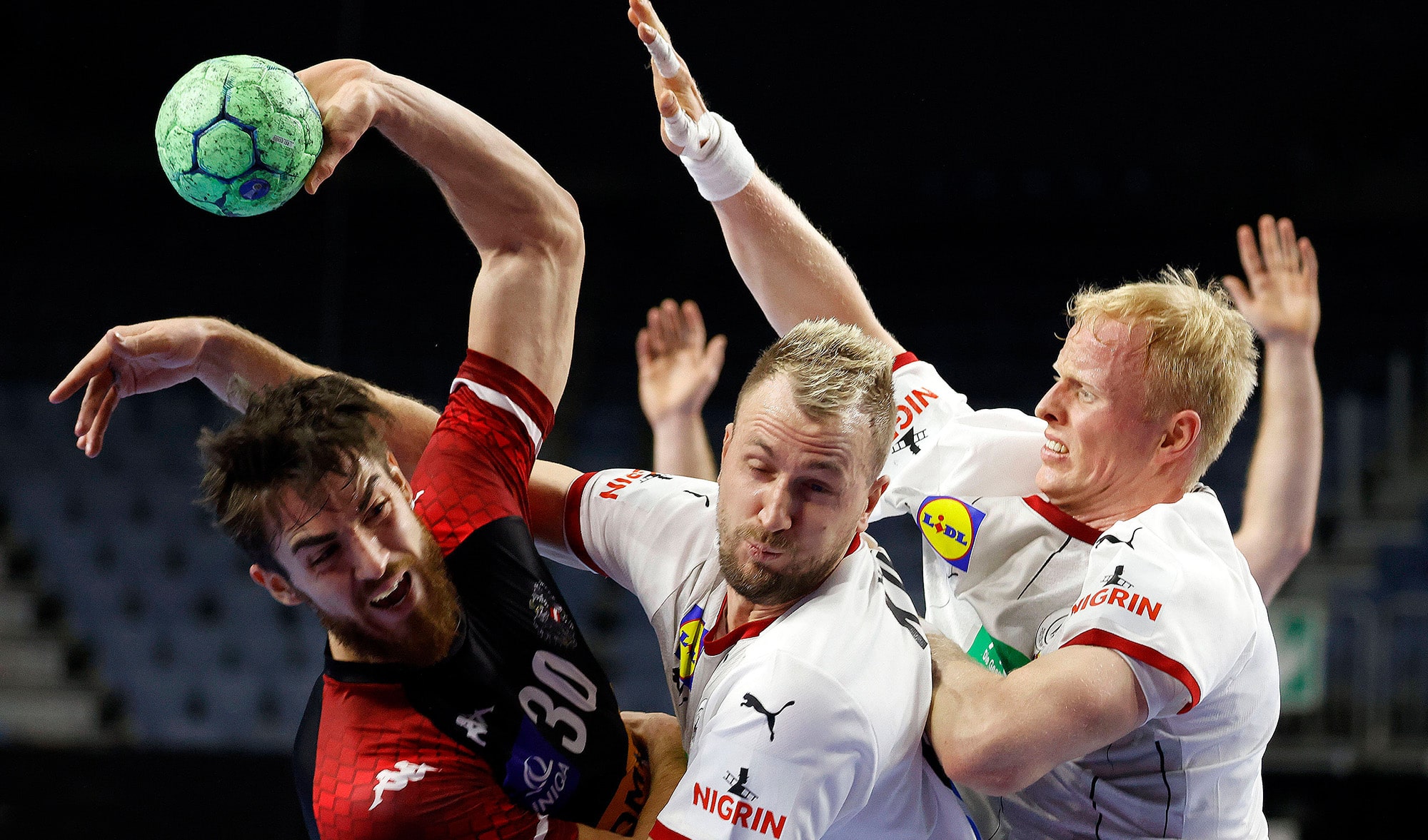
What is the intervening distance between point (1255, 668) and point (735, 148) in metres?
1.60

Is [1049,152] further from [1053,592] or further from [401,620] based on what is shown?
[401,620]

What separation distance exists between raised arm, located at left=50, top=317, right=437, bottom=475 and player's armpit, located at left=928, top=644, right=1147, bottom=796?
4.64 feet

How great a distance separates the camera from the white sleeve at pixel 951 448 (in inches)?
105

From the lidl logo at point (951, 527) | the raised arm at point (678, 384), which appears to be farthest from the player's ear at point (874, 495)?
the raised arm at point (678, 384)

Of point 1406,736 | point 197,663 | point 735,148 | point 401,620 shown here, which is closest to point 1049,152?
point 1406,736

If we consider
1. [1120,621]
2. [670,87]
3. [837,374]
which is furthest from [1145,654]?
[670,87]

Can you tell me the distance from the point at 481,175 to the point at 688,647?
3.67 feet

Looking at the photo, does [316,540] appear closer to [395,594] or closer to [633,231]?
[395,594]

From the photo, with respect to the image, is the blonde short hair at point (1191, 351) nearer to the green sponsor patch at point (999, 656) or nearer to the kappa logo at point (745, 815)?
the green sponsor patch at point (999, 656)

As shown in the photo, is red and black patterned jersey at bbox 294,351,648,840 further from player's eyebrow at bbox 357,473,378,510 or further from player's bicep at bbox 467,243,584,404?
player's eyebrow at bbox 357,473,378,510

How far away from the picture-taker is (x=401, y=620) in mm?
2025

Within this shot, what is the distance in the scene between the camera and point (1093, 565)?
7.22ft

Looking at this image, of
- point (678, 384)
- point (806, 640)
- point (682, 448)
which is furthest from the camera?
point (678, 384)

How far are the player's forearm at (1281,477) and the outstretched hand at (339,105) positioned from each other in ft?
9.49
